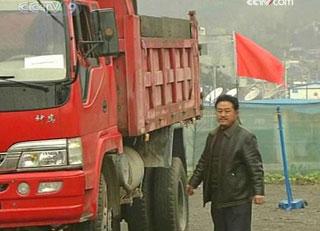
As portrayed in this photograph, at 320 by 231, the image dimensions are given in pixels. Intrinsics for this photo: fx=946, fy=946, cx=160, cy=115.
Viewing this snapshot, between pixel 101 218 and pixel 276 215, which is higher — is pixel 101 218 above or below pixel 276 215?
above

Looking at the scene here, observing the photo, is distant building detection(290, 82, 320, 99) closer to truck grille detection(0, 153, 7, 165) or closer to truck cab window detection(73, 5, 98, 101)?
truck cab window detection(73, 5, 98, 101)

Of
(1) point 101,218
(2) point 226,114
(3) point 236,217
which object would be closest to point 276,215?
(3) point 236,217

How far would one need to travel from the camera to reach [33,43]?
737 centimetres

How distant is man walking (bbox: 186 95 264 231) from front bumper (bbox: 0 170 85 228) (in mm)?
1727

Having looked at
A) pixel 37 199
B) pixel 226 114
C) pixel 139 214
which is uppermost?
pixel 226 114

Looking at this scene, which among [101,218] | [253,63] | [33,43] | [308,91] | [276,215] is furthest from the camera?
[308,91]

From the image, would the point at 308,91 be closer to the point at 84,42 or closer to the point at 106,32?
the point at 106,32

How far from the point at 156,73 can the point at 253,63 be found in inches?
308

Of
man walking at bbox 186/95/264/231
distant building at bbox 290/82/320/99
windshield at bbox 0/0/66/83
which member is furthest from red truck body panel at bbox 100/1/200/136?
distant building at bbox 290/82/320/99

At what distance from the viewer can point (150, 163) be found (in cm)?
1042

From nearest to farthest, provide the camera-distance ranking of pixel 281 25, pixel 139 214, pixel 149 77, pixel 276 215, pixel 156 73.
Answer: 1. pixel 149 77
2. pixel 156 73
3. pixel 139 214
4. pixel 276 215
5. pixel 281 25

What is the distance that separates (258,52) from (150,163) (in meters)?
7.59

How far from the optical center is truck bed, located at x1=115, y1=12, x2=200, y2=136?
29.8ft

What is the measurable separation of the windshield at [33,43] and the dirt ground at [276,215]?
5637 mm
